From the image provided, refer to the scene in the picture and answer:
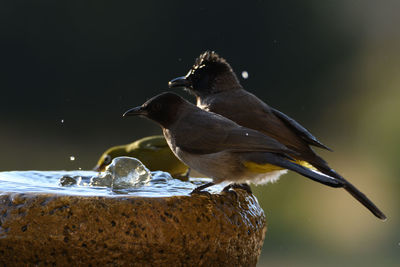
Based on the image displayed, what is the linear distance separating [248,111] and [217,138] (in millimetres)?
A: 786

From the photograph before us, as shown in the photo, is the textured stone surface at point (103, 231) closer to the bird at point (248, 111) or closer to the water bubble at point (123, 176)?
the water bubble at point (123, 176)

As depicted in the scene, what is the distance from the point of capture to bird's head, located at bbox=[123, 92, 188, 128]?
3.99 meters

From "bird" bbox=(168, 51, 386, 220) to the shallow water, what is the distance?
1.81 ft

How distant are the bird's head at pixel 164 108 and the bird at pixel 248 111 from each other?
1.71 feet

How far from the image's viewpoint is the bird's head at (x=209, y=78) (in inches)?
195

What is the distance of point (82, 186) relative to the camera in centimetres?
361

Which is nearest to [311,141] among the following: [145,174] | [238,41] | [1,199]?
[145,174]

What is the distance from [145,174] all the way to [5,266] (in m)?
1.14

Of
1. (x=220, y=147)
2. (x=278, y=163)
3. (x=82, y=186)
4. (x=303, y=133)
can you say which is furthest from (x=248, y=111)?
(x=82, y=186)

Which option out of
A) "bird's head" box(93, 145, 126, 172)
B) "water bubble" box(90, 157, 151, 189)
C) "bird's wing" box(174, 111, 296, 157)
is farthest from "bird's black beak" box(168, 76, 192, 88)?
"water bubble" box(90, 157, 151, 189)

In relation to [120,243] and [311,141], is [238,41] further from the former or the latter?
[120,243]

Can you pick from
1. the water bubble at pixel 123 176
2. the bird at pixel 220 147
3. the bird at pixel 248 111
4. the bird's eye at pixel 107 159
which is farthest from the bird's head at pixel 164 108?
the bird's eye at pixel 107 159

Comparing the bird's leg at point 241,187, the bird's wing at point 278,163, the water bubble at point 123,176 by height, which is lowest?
the bird's leg at point 241,187

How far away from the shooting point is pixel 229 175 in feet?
11.7
